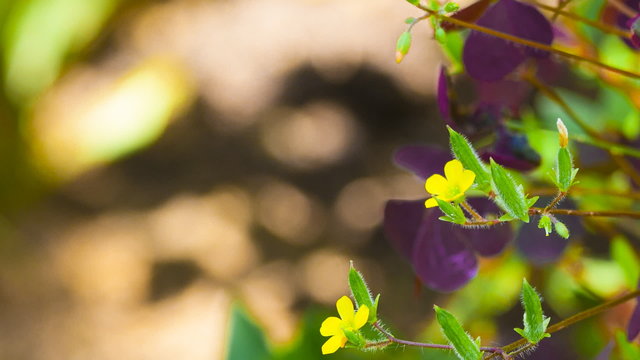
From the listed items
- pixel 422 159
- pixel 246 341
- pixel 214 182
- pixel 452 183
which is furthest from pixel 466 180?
pixel 214 182

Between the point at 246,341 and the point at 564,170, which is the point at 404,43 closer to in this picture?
the point at 564,170

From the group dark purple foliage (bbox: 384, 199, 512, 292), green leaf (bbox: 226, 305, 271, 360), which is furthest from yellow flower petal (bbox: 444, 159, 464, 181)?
green leaf (bbox: 226, 305, 271, 360)

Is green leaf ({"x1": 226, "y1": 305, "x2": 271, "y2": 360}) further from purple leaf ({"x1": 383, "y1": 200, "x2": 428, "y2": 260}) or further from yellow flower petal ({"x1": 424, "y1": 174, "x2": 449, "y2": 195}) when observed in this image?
yellow flower petal ({"x1": 424, "y1": 174, "x2": 449, "y2": 195})

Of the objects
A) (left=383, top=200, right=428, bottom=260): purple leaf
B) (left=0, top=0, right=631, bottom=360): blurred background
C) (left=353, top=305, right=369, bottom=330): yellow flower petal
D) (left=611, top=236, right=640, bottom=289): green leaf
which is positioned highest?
(left=353, top=305, right=369, bottom=330): yellow flower petal

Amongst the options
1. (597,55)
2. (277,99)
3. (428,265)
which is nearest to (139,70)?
(277,99)

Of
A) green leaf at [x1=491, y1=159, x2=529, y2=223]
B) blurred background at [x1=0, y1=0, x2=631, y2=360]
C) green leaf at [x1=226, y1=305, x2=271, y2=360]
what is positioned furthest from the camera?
blurred background at [x1=0, y1=0, x2=631, y2=360]

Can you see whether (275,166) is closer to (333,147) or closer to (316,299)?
(333,147)
